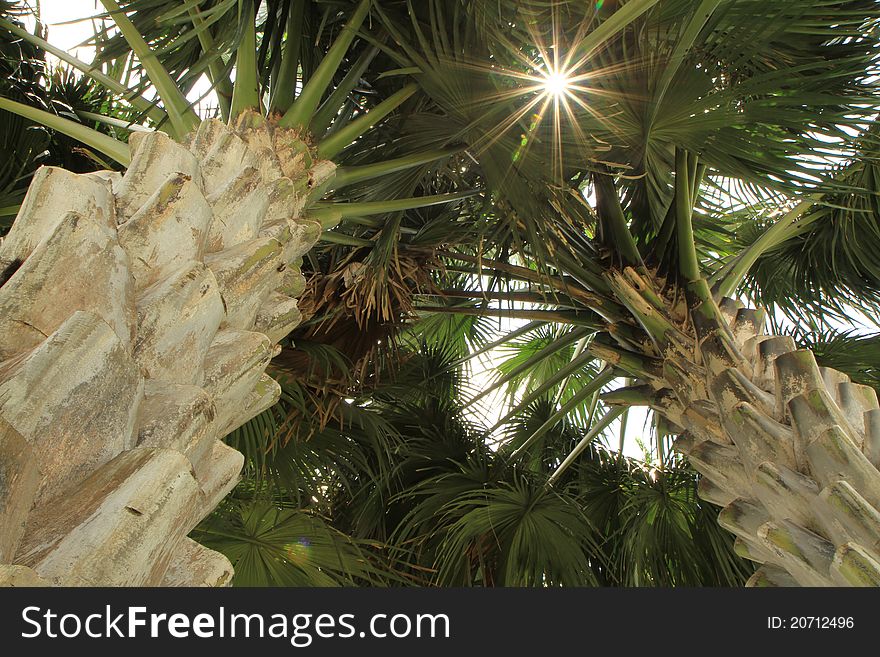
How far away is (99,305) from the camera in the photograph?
2.56 ft

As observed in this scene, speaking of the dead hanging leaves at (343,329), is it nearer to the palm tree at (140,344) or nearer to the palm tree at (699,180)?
the palm tree at (699,180)

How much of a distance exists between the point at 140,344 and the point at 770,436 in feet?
4.33

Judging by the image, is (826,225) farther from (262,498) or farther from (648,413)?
(262,498)

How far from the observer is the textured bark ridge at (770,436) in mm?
1309

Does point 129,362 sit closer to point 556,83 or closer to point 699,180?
point 556,83

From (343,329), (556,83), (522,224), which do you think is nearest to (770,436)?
(522,224)

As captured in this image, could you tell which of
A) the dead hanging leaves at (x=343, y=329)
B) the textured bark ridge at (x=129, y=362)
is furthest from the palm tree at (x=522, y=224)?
the dead hanging leaves at (x=343, y=329)

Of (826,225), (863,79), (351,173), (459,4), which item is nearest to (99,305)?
(351,173)

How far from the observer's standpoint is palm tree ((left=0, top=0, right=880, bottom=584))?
2.35 feet

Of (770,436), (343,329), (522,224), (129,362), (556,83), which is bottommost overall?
(129,362)

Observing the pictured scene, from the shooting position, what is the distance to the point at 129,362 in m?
0.74

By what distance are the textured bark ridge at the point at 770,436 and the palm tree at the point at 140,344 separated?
3.43 ft

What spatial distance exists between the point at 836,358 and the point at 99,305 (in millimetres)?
3360

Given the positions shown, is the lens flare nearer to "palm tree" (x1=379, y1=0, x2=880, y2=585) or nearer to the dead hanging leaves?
"palm tree" (x1=379, y1=0, x2=880, y2=585)
